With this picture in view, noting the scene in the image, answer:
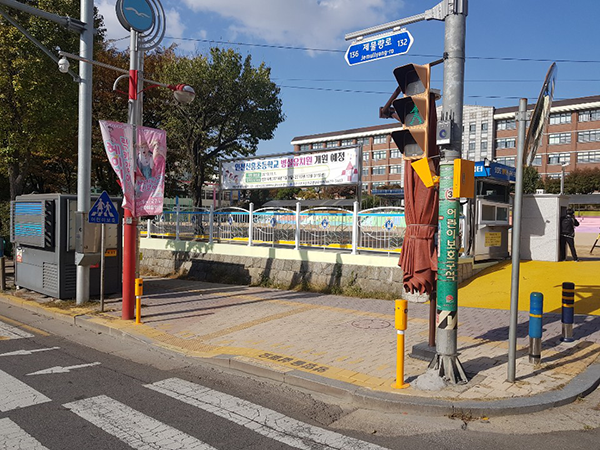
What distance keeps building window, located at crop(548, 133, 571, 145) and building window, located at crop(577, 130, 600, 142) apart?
118cm

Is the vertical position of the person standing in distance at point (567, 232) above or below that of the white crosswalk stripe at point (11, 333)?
above

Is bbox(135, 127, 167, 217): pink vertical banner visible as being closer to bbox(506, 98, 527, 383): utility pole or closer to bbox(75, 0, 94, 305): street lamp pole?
bbox(75, 0, 94, 305): street lamp pole

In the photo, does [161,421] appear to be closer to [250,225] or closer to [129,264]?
[129,264]

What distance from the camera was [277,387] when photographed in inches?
224

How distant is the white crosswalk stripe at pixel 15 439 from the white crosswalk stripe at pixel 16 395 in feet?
1.63

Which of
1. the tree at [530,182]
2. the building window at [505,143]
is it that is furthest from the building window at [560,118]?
the tree at [530,182]

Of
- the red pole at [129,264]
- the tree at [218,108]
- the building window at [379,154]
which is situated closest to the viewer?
the red pole at [129,264]

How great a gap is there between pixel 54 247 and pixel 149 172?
349 centimetres

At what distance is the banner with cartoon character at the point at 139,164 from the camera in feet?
29.0

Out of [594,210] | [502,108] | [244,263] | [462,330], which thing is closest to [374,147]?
[502,108]

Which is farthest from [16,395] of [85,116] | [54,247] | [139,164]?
[85,116]

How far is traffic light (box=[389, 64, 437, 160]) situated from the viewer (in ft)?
18.2

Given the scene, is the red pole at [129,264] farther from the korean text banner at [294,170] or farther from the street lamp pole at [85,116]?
the korean text banner at [294,170]

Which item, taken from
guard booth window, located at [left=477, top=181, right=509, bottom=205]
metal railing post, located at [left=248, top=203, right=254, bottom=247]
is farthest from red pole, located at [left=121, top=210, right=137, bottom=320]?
guard booth window, located at [left=477, top=181, right=509, bottom=205]
